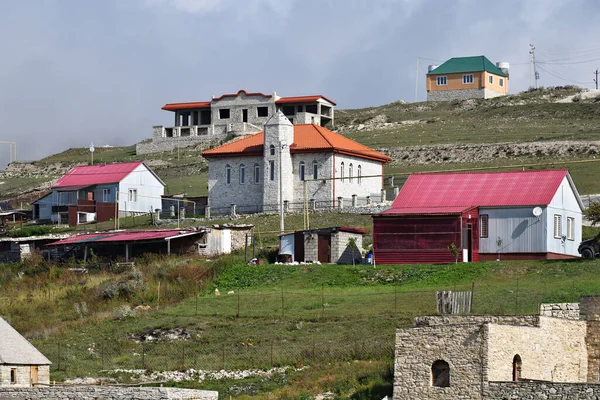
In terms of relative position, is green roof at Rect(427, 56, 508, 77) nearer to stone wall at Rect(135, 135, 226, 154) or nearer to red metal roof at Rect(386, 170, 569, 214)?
stone wall at Rect(135, 135, 226, 154)

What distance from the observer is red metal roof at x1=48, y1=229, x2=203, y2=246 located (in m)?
66.1

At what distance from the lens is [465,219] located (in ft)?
189

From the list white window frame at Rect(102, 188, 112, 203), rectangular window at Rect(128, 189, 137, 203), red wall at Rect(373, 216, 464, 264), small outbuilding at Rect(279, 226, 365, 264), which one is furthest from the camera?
rectangular window at Rect(128, 189, 137, 203)

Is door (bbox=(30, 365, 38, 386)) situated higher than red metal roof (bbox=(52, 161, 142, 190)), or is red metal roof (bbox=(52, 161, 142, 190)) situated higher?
red metal roof (bbox=(52, 161, 142, 190))

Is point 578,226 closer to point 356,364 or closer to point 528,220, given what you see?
point 528,220

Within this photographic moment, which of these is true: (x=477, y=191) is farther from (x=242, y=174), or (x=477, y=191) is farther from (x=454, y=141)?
(x=454, y=141)

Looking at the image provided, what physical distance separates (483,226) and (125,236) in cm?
2004

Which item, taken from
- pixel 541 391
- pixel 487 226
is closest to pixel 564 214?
pixel 487 226

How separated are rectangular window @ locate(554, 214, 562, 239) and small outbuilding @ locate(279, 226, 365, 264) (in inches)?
352

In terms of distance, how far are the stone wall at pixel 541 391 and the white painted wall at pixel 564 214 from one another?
26293 mm

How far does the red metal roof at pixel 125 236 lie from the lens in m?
66.1

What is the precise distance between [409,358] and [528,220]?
25.5 meters

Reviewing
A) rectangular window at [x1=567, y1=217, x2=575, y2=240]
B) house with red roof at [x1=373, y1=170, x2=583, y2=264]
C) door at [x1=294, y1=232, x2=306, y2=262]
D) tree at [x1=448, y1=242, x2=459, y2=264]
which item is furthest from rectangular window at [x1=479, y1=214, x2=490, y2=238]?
door at [x1=294, y1=232, x2=306, y2=262]

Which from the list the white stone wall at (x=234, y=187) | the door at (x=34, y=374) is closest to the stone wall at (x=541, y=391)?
the door at (x=34, y=374)
